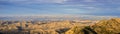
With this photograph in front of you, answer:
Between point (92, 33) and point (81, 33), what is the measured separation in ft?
13.6

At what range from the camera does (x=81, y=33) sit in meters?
88.1

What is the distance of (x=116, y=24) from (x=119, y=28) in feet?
12.4

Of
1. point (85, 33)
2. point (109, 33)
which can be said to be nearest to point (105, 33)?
point (109, 33)

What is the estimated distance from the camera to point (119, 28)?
297 ft

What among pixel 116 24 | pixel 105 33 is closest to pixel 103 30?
pixel 105 33

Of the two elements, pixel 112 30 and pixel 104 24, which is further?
pixel 104 24

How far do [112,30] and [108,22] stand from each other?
10.4 metres

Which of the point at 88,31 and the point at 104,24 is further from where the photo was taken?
the point at 104,24

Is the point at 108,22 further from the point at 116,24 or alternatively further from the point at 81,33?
the point at 81,33

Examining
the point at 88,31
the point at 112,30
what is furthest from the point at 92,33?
the point at 112,30

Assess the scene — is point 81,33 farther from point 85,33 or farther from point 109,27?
point 109,27

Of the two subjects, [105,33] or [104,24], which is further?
[104,24]

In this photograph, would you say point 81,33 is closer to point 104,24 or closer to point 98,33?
point 98,33

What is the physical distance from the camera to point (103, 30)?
89.7m
